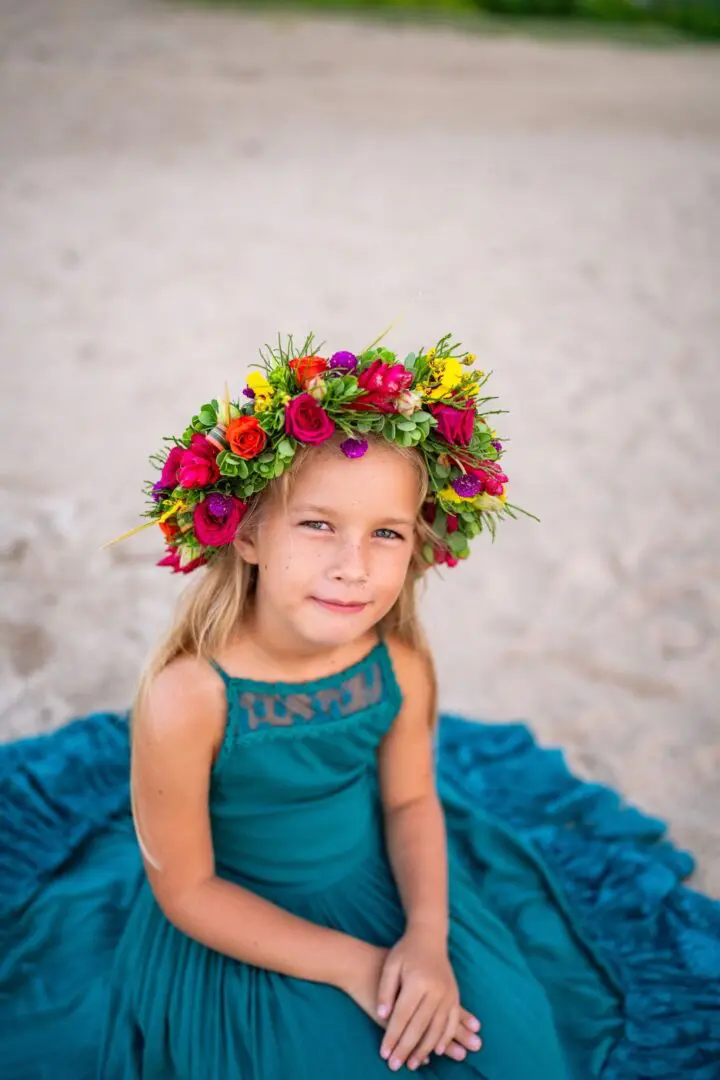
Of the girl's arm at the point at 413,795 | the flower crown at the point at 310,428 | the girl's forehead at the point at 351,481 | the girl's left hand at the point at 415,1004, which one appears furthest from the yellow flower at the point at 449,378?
the girl's left hand at the point at 415,1004

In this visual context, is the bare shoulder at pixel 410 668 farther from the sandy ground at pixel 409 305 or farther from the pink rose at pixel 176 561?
the sandy ground at pixel 409 305

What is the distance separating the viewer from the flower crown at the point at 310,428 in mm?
1902

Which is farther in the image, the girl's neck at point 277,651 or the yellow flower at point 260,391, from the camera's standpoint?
the girl's neck at point 277,651

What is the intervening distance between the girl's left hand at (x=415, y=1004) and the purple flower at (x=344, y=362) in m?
1.11

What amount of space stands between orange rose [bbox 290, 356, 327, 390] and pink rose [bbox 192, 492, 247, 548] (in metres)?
0.25

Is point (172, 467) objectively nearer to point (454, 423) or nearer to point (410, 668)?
point (454, 423)

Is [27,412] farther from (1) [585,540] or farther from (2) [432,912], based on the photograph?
(2) [432,912]

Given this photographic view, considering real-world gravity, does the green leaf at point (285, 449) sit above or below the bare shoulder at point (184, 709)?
above

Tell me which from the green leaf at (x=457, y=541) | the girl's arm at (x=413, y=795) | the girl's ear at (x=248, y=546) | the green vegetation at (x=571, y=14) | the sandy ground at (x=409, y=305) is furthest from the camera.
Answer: the green vegetation at (x=571, y=14)

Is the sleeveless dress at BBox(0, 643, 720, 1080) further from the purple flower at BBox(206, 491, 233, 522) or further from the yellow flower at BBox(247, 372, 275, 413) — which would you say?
the yellow flower at BBox(247, 372, 275, 413)

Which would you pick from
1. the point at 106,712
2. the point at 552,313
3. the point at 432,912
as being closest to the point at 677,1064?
the point at 432,912

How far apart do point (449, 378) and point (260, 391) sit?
13.2 inches

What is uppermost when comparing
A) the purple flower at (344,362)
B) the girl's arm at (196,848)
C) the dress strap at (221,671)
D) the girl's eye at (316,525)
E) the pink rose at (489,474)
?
the purple flower at (344,362)

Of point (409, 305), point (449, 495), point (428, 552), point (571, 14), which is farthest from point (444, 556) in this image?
point (571, 14)
